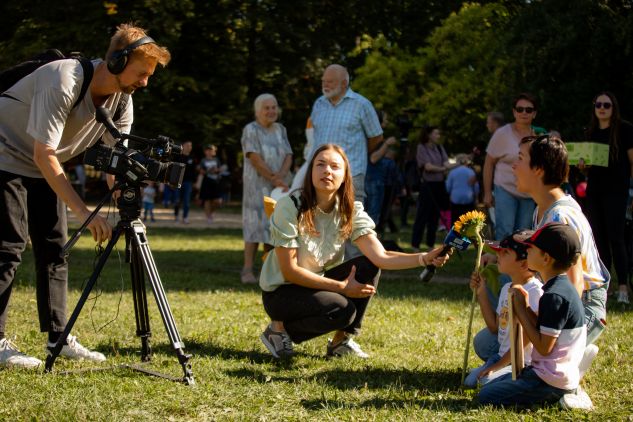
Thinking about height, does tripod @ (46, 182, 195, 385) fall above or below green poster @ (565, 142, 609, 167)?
below

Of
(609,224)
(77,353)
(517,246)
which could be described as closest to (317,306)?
(517,246)

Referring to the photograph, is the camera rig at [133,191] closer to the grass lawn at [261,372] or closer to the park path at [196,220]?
the grass lawn at [261,372]

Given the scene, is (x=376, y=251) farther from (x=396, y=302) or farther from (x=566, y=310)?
(x=396, y=302)

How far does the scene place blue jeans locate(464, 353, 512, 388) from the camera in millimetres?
5246

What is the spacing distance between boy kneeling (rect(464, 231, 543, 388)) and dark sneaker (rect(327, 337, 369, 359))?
1.00m

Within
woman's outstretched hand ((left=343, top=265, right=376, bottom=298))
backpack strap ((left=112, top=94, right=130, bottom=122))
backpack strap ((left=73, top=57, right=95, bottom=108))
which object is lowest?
woman's outstretched hand ((left=343, top=265, right=376, bottom=298))

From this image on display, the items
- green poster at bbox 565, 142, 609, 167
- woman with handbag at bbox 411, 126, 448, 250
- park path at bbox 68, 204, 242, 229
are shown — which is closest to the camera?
green poster at bbox 565, 142, 609, 167

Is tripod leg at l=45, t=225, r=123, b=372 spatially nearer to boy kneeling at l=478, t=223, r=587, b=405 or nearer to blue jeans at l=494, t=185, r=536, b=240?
boy kneeling at l=478, t=223, r=587, b=405

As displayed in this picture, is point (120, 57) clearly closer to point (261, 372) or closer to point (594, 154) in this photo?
point (261, 372)

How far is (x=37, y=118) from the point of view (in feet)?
16.9

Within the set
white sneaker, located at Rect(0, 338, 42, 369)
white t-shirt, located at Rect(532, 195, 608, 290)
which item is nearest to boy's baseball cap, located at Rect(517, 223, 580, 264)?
white t-shirt, located at Rect(532, 195, 608, 290)

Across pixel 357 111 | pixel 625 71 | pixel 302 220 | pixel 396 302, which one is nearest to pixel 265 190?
pixel 357 111

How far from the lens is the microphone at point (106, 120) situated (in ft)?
17.0

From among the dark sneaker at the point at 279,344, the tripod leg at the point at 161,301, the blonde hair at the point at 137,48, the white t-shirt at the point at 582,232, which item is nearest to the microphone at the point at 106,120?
the blonde hair at the point at 137,48
